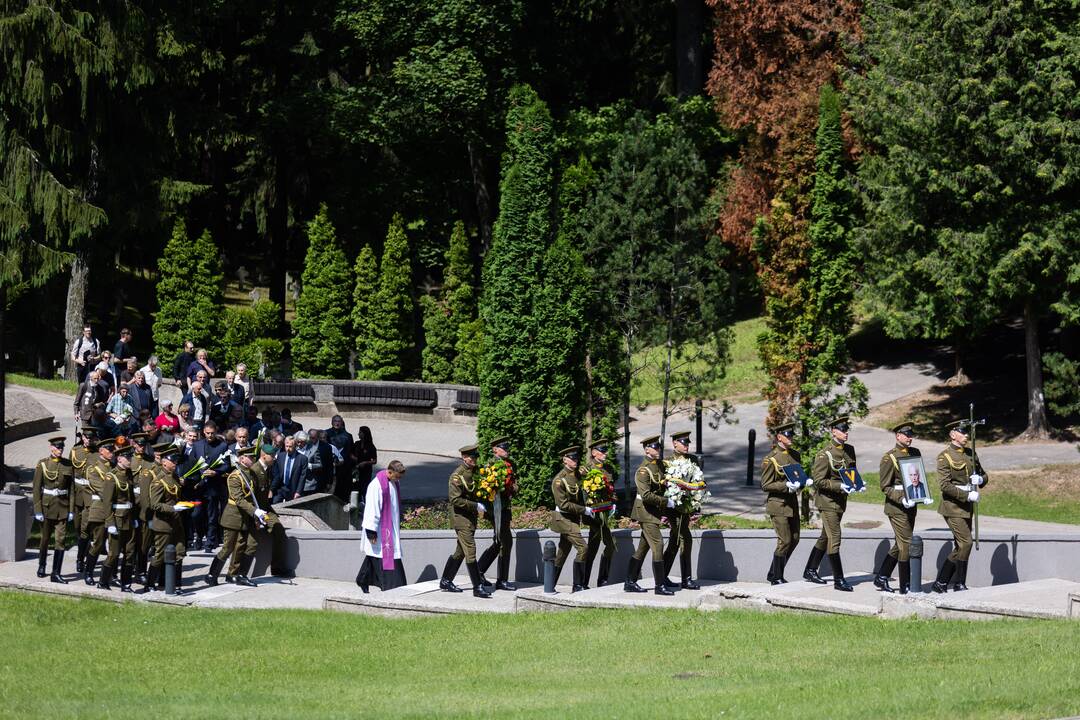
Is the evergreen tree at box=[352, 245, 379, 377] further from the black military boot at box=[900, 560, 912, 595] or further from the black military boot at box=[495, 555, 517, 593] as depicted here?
the black military boot at box=[900, 560, 912, 595]

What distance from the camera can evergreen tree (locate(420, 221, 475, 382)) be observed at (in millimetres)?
39625

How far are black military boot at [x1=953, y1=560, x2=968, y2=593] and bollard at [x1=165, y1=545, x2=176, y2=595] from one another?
377 inches

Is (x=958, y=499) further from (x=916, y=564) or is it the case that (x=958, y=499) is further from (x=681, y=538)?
(x=681, y=538)

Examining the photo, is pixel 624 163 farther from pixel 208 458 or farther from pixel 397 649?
pixel 397 649

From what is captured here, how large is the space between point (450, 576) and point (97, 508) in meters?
4.73

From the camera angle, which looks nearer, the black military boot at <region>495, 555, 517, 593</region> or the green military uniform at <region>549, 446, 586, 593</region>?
the green military uniform at <region>549, 446, 586, 593</region>

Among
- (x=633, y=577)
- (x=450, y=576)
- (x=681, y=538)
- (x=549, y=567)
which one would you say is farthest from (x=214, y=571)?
(x=681, y=538)

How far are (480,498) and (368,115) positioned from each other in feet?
93.1

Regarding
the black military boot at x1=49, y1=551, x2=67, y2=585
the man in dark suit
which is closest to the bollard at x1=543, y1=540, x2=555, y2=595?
Result: the man in dark suit

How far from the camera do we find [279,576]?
19578mm

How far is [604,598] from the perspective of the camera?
54.6ft

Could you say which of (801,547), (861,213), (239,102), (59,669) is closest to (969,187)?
(861,213)

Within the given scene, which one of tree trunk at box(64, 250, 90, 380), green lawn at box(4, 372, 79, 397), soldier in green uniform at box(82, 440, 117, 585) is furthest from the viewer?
tree trunk at box(64, 250, 90, 380)

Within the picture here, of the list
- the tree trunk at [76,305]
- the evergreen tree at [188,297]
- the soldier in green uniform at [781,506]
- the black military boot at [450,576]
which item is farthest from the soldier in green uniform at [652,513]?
the tree trunk at [76,305]
